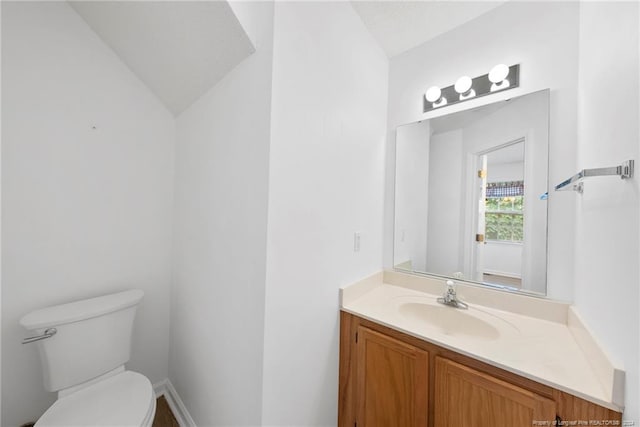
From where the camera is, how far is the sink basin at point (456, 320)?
45.0 inches

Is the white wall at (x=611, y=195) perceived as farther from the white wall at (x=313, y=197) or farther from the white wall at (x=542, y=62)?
the white wall at (x=313, y=197)

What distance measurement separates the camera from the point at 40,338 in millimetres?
1076

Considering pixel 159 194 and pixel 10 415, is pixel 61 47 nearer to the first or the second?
pixel 159 194

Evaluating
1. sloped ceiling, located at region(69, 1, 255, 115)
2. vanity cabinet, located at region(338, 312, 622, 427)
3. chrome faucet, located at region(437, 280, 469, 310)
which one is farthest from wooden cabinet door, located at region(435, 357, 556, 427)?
sloped ceiling, located at region(69, 1, 255, 115)

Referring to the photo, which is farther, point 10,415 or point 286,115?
point 10,415

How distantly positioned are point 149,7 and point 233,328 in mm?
1507

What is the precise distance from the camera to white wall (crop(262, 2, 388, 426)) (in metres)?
0.93

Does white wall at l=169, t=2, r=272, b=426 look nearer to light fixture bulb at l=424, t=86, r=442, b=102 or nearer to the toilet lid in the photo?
the toilet lid

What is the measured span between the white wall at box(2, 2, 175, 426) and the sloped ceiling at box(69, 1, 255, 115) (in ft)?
0.56

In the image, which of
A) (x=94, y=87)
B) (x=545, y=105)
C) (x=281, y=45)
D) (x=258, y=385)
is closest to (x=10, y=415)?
(x=258, y=385)

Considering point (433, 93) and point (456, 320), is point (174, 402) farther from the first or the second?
point (433, 93)

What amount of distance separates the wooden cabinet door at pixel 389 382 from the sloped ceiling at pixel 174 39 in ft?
4.97

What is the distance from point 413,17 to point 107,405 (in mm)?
2664

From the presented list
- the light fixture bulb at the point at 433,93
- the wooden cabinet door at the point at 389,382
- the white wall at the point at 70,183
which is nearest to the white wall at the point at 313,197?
the wooden cabinet door at the point at 389,382
